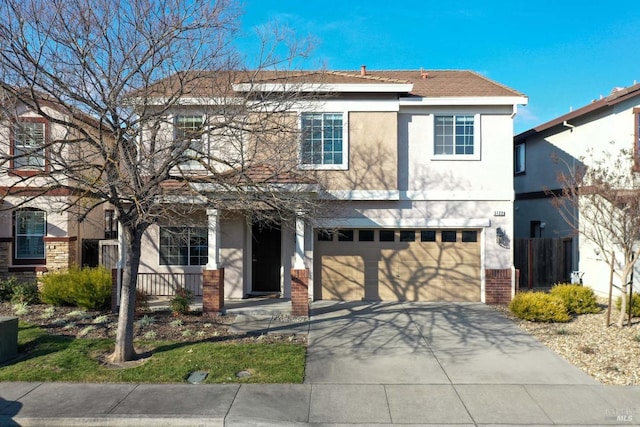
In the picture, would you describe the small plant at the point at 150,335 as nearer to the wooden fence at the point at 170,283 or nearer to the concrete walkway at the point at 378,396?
the concrete walkway at the point at 378,396

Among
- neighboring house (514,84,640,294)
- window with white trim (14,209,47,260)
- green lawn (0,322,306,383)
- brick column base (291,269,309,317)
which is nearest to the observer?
green lawn (0,322,306,383)

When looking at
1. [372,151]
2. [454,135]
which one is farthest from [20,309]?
[454,135]

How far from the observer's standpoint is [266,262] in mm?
14078

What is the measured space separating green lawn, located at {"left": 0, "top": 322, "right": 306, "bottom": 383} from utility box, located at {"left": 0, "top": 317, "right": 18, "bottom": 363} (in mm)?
247

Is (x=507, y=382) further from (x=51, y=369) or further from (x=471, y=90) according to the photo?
(x=471, y=90)

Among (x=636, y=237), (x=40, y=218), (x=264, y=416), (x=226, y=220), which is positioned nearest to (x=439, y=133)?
(x=636, y=237)

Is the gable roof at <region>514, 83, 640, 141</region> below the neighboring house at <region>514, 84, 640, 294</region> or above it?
above

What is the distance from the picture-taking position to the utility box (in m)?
7.93

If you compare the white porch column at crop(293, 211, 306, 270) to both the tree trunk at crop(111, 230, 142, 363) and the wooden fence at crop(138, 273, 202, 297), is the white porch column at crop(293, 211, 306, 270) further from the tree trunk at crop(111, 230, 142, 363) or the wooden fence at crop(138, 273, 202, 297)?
the tree trunk at crop(111, 230, 142, 363)

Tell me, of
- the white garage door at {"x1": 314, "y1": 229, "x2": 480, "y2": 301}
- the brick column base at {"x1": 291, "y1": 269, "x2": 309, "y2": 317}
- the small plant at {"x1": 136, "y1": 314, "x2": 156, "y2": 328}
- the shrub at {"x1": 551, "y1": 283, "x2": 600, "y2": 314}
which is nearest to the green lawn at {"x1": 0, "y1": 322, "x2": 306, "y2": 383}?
the small plant at {"x1": 136, "y1": 314, "x2": 156, "y2": 328}

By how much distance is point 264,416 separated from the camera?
19.0 feet

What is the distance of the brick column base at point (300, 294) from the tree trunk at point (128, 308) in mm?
4042

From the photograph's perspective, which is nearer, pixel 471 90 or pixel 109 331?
pixel 109 331

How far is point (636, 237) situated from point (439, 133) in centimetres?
567
